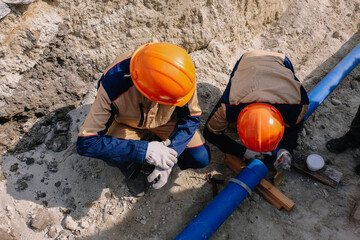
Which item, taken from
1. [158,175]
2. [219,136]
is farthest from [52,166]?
[219,136]

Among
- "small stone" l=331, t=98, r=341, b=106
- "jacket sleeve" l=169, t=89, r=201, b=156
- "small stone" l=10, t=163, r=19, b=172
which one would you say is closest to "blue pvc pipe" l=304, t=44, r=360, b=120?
"small stone" l=331, t=98, r=341, b=106

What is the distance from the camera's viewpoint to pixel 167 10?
319cm

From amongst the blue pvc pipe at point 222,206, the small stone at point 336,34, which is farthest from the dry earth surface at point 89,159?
the small stone at point 336,34

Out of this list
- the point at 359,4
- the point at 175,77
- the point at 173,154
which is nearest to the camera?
the point at 175,77

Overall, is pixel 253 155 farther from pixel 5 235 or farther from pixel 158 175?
pixel 5 235

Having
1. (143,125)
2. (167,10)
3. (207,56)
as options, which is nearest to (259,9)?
(207,56)

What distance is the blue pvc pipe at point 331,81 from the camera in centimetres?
324

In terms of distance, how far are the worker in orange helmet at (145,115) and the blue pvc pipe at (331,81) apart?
5.08ft

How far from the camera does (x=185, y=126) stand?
2.54 metres

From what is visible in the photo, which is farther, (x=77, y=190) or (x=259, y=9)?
(x=259, y=9)

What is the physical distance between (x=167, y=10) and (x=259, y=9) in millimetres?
1738

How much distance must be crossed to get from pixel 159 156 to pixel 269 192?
1238 millimetres

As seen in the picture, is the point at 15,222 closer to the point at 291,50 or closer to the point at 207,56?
the point at 207,56

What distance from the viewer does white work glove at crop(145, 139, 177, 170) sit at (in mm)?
2326
